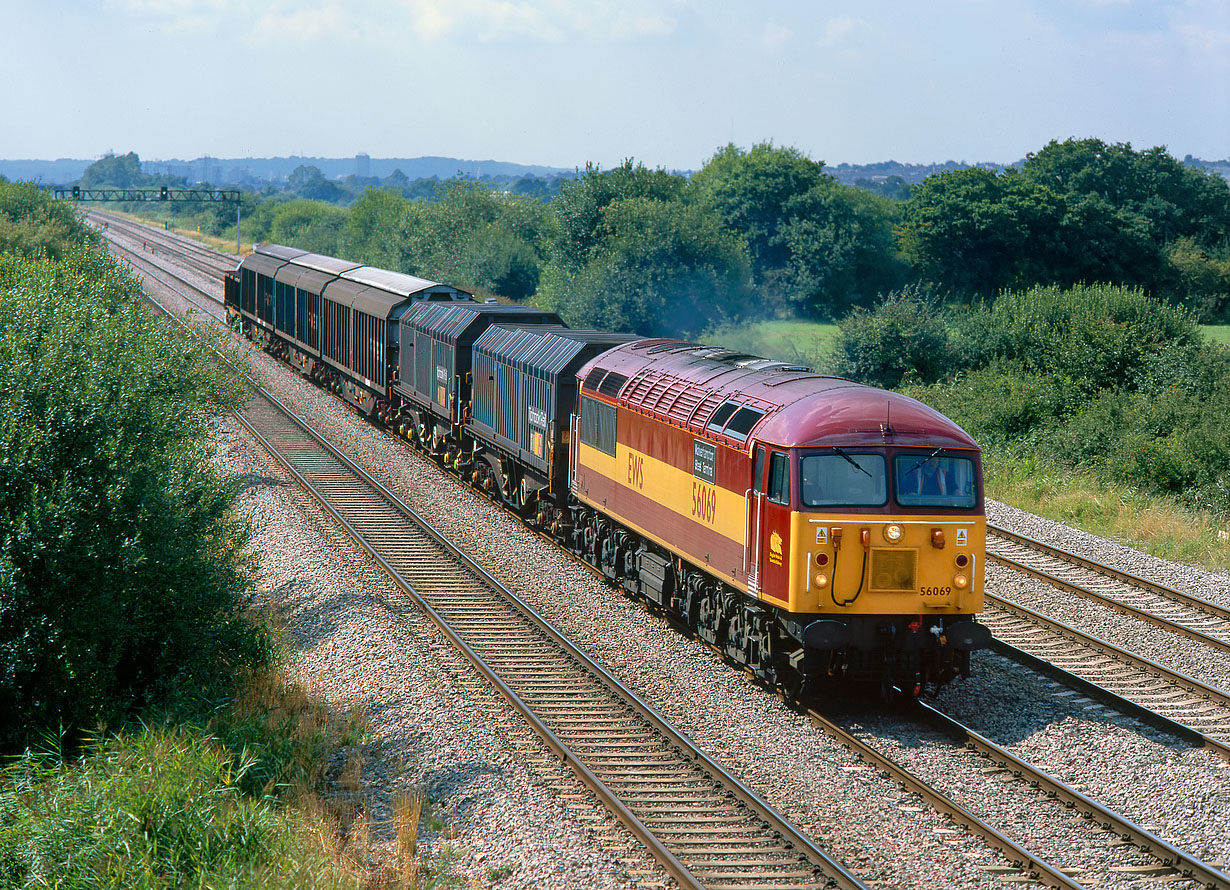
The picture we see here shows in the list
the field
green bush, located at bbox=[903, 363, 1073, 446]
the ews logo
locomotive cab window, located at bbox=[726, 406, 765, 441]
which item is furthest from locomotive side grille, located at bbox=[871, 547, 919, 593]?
the field

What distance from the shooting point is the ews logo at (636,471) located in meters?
16.8

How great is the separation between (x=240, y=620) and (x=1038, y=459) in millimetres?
22556

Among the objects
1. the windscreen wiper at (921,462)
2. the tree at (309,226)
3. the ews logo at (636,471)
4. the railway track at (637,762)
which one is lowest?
the railway track at (637,762)

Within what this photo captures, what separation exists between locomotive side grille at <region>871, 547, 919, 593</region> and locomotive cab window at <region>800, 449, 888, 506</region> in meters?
0.58

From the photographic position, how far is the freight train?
12.7 metres

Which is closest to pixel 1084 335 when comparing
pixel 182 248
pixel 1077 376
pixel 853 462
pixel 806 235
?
pixel 1077 376

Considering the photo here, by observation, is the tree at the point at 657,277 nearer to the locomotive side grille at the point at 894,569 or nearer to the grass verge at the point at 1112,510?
the grass verge at the point at 1112,510

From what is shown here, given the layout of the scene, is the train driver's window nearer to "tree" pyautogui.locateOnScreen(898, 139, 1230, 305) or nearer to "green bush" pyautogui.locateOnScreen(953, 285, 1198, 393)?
"green bush" pyautogui.locateOnScreen(953, 285, 1198, 393)

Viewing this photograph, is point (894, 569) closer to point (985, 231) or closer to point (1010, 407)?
point (1010, 407)

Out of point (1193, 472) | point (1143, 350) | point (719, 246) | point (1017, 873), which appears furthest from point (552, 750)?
point (719, 246)

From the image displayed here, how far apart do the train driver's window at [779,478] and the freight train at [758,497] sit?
2 centimetres

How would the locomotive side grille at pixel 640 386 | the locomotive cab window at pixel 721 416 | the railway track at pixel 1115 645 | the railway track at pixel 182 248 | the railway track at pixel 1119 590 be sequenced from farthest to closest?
the railway track at pixel 182 248 < the locomotive side grille at pixel 640 386 < the railway track at pixel 1119 590 < the locomotive cab window at pixel 721 416 < the railway track at pixel 1115 645

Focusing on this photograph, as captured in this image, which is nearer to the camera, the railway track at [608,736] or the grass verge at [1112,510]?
the railway track at [608,736]

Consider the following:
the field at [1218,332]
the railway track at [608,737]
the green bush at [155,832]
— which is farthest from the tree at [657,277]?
the green bush at [155,832]
